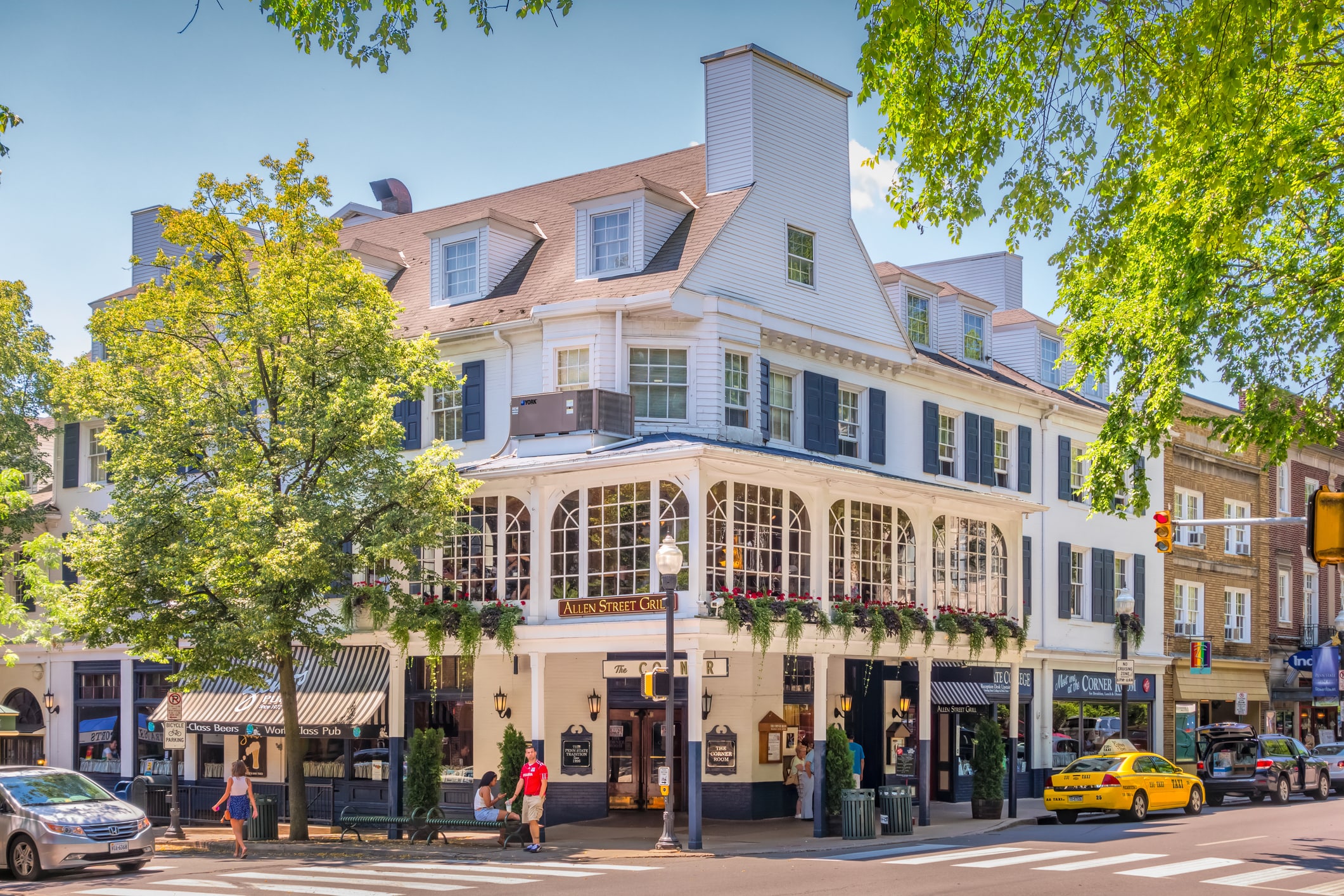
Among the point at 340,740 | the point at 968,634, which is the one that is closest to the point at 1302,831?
the point at 968,634

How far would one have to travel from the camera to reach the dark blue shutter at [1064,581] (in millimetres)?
36938

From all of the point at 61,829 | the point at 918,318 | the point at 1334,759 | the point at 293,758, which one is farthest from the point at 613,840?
A: the point at 1334,759

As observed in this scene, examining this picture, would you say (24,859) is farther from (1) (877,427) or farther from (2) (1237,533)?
(2) (1237,533)

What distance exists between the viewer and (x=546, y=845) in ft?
77.4

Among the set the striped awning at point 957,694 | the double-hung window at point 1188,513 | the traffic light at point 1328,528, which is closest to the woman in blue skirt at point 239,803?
the striped awning at point 957,694

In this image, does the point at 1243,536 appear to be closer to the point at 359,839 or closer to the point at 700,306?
the point at 700,306

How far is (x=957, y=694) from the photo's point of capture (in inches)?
1287

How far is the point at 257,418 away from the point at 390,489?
3.38 m

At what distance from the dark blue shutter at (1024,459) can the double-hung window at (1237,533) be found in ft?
35.5

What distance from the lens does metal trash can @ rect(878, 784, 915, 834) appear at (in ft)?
84.5

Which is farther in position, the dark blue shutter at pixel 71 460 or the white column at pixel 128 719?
the dark blue shutter at pixel 71 460

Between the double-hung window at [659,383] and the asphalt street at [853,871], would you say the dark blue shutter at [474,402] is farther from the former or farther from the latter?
the asphalt street at [853,871]

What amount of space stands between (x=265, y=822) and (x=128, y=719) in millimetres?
11242

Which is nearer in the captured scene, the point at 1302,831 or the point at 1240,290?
the point at 1240,290
